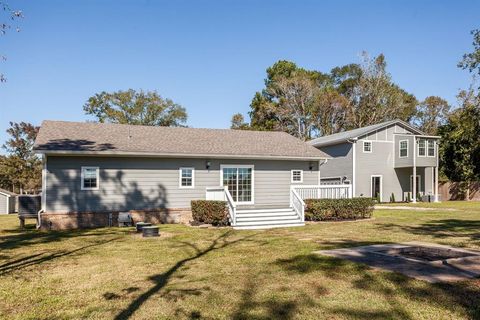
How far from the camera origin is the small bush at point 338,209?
1697cm

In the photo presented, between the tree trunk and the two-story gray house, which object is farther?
the tree trunk

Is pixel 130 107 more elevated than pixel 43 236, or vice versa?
pixel 130 107

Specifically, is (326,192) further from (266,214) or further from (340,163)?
(340,163)

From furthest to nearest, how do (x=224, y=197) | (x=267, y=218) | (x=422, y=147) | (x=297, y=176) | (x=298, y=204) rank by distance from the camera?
(x=422, y=147)
(x=297, y=176)
(x=298, y=204)
(x=224, y=197)
(x=267, y=218)

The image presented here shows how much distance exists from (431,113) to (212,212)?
51039 mm

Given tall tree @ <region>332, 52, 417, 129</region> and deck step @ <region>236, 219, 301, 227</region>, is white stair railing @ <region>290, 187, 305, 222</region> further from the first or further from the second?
tall tree @ <region>332, 52, 417, 129</region>

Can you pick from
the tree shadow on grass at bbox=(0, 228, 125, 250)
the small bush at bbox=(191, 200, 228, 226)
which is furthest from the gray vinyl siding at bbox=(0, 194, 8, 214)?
the small bush at bbox=(191, 200, 228, 226)

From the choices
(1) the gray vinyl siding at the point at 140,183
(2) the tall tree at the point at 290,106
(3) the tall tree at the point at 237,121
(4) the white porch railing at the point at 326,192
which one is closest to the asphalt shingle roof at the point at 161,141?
(1) the gray vinyl siding at the point at 140,183

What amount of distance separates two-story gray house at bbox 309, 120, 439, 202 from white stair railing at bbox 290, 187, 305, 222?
13.5 metres

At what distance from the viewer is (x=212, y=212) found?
15.6 metres

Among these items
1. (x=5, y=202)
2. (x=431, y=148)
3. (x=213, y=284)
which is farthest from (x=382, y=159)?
(x=5, y=202)

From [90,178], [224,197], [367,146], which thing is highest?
[367,146]

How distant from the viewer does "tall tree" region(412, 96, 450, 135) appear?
184ft

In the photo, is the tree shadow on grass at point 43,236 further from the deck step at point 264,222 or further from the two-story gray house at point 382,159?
the two-story gray house at point 382,159
